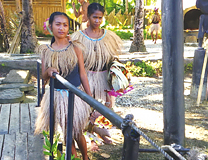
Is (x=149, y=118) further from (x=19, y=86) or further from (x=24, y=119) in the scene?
(x=19, y=86)

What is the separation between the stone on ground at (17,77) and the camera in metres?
6.93

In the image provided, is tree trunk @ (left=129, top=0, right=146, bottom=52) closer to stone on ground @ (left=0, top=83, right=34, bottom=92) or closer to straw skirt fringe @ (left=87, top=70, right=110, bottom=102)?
stone on ground @ (left=0, top=83, right=34, bottom=92)

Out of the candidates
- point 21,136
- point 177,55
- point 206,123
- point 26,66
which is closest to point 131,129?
point 177,55

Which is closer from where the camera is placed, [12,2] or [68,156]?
[68,156]

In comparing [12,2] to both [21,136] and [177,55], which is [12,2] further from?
[177,55]

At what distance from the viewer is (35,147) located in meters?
3.18

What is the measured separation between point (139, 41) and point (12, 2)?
894 cm

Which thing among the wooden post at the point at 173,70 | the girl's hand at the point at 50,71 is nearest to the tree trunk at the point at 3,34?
the girl's hand at the point at 50,71

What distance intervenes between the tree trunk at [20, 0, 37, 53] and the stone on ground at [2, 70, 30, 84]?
7.38 feet

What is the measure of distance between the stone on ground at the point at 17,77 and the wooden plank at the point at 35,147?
3691mm

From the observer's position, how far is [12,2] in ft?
54.1

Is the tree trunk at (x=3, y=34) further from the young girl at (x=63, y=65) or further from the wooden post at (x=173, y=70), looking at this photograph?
the wooden post at (x=173, y=70)

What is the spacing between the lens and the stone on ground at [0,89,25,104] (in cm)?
541

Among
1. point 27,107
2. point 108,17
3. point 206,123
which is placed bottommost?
point 206,123
